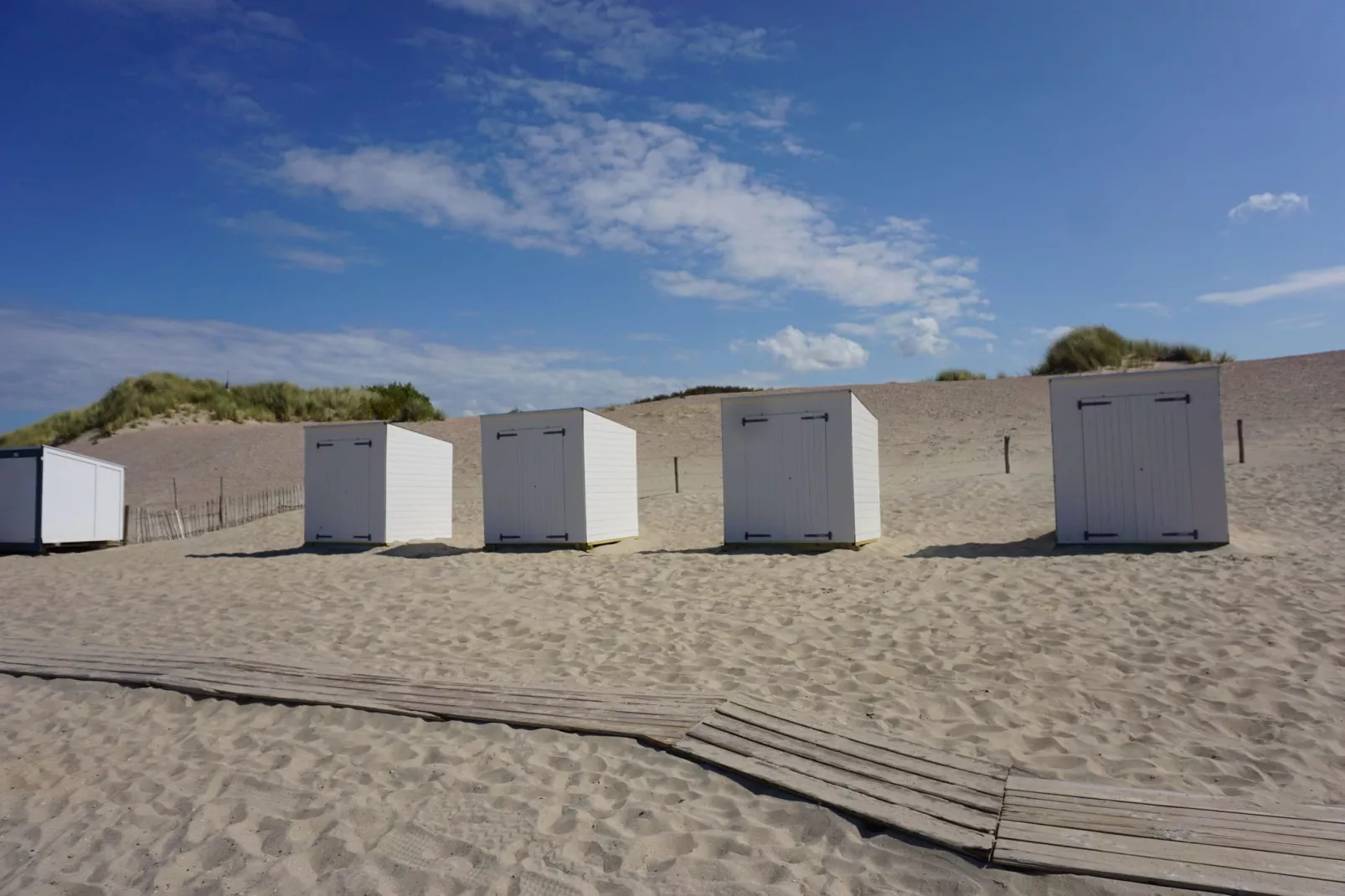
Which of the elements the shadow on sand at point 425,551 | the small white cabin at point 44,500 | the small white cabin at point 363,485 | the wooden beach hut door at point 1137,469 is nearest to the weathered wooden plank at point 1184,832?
the wooden beach hut door at point 1137,469

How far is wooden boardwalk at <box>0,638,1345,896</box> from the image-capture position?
3.29 metres

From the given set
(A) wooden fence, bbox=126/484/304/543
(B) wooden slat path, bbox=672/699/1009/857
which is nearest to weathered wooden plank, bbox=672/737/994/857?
(B) wooden slat path, bbox=672/699/1009/857

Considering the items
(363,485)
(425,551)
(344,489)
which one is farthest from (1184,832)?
(344,489)

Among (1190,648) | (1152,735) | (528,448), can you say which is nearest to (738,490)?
(528,448)

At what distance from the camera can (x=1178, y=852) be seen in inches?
132

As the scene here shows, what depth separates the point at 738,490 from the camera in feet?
42.6

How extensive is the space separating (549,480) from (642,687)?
26.5 feet

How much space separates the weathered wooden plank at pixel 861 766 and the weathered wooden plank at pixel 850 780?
0.10 ft

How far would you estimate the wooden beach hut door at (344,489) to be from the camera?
49.8 ft

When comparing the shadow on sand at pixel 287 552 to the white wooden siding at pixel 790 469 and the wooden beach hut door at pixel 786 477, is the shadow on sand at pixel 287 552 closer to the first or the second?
the white wooden siding at pixel 790 469

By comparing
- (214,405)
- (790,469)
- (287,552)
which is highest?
(214,405)

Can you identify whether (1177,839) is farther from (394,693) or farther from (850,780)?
(394,693)

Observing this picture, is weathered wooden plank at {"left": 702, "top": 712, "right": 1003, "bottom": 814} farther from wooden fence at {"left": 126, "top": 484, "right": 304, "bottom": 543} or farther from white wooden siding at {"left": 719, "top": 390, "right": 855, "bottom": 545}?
wooden fence at {"left": 126, "top": 484, "right": 304, "bottom": 543}

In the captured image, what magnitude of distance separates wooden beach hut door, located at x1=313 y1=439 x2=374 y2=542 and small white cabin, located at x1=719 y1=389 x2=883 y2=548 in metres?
6.38
